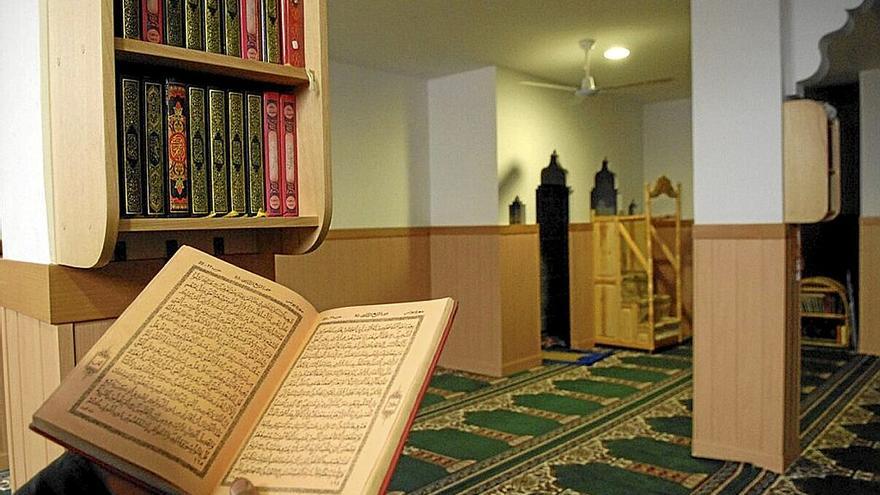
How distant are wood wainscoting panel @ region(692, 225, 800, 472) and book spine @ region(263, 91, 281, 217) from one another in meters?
2.53

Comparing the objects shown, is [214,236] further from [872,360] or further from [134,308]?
[872,360]

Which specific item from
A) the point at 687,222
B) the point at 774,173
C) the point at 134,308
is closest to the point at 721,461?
the point at 774,173

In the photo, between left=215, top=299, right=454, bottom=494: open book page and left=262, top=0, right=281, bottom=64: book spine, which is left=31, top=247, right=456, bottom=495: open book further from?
left=262, top=0, right=281, bottom=64: book spine

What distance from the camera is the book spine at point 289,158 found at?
135 centimetres

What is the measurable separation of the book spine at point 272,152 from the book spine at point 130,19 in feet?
0.83

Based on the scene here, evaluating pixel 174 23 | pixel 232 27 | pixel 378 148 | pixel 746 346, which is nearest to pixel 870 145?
pixel 746 346

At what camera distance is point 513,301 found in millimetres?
5527

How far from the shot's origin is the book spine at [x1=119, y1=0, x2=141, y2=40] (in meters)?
1.12

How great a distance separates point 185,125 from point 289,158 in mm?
207

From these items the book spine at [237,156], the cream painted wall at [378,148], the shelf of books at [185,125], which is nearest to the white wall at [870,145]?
the cream painted wall at [378,148]

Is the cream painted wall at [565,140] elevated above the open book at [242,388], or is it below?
above

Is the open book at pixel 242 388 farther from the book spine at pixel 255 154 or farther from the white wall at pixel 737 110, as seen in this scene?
the white wall at pixel 737 110

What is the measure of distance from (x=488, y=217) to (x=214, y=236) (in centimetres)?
412

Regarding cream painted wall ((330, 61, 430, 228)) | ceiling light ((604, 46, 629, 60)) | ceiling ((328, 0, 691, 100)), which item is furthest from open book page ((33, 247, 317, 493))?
ceiling light ((604, 46, 629, 60))
